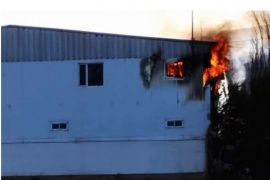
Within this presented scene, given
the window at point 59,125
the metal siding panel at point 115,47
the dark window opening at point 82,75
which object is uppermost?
the metal siding panel at point 115,47

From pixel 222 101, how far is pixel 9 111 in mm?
5742

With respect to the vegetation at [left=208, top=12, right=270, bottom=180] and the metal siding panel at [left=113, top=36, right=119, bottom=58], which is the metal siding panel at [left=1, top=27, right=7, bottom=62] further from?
the vegetation at [left=208, top=12, right=270, bottom=180]

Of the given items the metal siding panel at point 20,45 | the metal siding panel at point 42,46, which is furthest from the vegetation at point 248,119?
the metal siding panel at point 20,45

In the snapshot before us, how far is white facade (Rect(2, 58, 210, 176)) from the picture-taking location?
1337 centimetres

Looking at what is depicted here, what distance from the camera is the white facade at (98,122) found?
13367mm

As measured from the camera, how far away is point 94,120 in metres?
13.6

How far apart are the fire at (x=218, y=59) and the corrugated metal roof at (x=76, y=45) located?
0.29m

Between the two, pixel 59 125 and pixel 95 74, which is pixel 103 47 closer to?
pixel 95 74

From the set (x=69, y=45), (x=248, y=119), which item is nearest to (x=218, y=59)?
(x=248, y=119)

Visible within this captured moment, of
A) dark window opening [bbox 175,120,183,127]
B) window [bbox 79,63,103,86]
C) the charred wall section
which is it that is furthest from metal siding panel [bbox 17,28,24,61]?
dark window opening [bbox 175,120,183,127]

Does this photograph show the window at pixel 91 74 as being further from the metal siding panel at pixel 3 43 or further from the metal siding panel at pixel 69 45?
the metal siding panel at pixel 3 43

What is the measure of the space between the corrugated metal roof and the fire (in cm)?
29

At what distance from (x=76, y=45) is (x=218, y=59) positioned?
3.81 metres

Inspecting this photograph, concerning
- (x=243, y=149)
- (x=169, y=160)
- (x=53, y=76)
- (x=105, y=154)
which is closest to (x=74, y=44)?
(x=53, y=76)
